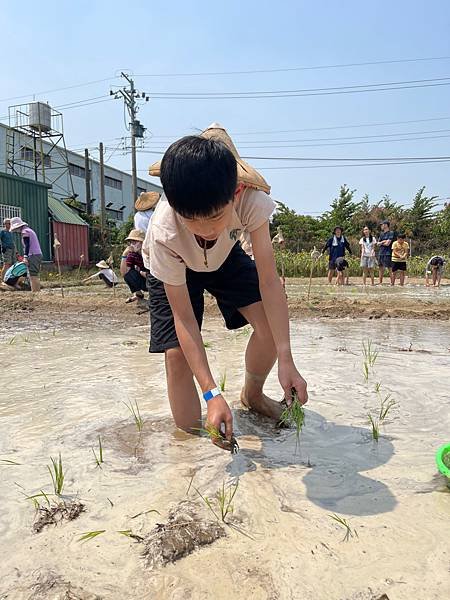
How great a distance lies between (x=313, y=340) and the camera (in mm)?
5078

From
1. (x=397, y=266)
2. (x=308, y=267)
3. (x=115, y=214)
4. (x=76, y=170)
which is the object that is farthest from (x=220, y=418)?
(x=115, y=214)

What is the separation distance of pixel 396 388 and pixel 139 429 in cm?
156

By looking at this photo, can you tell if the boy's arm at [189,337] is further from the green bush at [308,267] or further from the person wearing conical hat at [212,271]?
the green bush at [308,267]

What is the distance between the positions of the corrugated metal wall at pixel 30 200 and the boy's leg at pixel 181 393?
721 inches

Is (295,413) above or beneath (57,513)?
above

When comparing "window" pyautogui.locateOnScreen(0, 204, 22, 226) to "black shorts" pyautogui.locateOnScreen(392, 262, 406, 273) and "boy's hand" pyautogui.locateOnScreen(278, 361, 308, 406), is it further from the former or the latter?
"boy's hand" pyautogui.locateOnScreen(278, 361, 308, 406)

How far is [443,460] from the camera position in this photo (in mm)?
1909

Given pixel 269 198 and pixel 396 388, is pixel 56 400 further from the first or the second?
pixel 396 388

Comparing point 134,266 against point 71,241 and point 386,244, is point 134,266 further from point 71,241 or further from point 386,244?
point 71,241

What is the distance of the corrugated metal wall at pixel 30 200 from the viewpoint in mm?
19188

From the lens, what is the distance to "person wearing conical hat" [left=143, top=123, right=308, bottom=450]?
1.68 meters

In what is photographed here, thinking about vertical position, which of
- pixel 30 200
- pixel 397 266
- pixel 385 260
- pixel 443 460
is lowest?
pixel 443 460

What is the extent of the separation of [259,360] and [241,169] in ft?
3.09

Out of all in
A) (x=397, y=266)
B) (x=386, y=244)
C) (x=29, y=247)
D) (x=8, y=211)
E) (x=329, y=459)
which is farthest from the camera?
(x=8, y=211)
